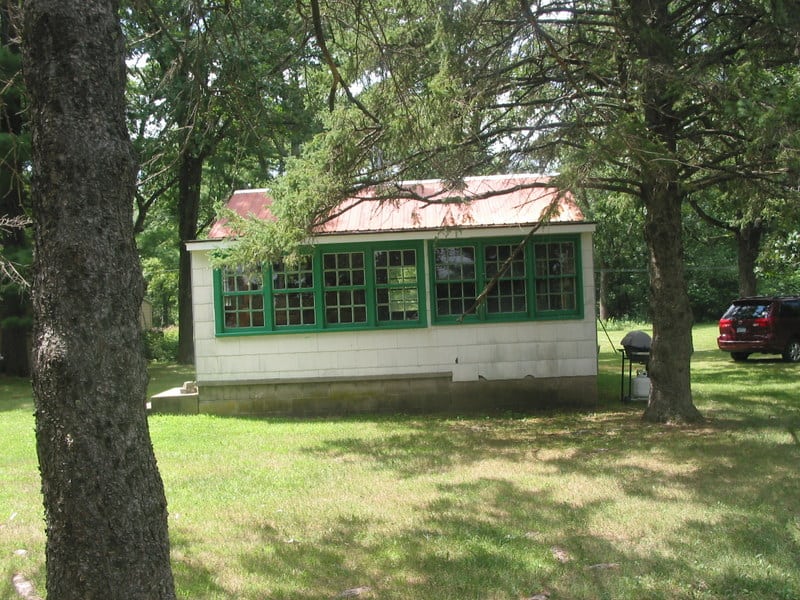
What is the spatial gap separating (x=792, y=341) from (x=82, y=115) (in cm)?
2047

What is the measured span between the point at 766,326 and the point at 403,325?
1189 cm

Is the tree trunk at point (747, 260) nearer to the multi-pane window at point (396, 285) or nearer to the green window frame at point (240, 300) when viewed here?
the multi-pane window at point (396, 285)

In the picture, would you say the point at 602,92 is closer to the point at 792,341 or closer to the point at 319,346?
the point at 319,346

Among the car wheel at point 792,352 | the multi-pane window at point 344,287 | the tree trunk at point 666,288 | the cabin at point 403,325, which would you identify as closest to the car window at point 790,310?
the car wheel at point 792,352

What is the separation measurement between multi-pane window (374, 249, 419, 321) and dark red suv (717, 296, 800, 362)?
11617mm

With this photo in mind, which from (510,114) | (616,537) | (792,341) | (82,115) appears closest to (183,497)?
(616,537)

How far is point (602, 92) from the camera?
9.70 m

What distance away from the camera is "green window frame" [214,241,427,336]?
Answer: 12.7 m

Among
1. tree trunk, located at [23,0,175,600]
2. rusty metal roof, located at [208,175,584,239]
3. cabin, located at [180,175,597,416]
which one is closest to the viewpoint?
tree trunk, located at [23,0,175,600]

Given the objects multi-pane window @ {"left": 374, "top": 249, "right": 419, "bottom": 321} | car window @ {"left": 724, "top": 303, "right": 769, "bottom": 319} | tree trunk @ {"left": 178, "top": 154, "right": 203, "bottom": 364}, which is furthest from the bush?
car window @ {"left": 724, "top": 303, "right": 769, "bottom": 319}

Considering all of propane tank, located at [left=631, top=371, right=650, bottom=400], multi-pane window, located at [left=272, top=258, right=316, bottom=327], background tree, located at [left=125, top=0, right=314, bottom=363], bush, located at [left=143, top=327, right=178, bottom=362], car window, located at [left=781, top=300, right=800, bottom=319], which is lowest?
propane tank, located at [left=631, top=371, right=650, bottom=400]

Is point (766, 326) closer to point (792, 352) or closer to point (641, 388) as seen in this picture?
point (792, 352)

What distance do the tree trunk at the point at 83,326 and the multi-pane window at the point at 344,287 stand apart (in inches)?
379

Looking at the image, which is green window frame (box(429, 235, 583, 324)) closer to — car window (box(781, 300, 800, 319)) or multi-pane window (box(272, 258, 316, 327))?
multi-pane window (box(272, 258, 316, 327))
